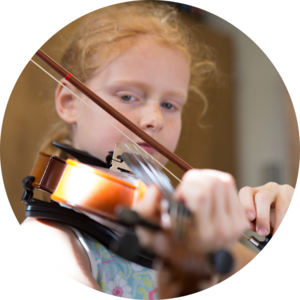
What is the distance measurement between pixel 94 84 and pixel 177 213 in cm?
45

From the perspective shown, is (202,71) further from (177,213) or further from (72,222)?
(177,213)

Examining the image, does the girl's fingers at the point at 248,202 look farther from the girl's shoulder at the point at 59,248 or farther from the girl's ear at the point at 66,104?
the girl's ear at the point at 66,104

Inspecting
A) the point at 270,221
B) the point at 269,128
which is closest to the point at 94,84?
the point at 270,221

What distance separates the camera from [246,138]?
1.99m

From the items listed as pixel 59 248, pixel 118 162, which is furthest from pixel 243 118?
pixel 59 248

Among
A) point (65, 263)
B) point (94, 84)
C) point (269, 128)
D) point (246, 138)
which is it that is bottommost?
point (65, 263)

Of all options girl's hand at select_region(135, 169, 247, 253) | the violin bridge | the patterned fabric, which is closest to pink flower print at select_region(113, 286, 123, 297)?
the patterned fabric

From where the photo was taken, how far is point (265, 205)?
544 mm

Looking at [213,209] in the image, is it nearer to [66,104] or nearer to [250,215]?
[250,215]

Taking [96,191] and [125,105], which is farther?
[125,105]

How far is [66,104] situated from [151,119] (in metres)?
0.22

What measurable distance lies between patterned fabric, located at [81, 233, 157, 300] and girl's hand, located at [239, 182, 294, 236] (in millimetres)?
199

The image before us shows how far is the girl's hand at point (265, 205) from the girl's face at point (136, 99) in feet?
0.68

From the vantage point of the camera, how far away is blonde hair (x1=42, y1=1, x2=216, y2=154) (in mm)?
667
